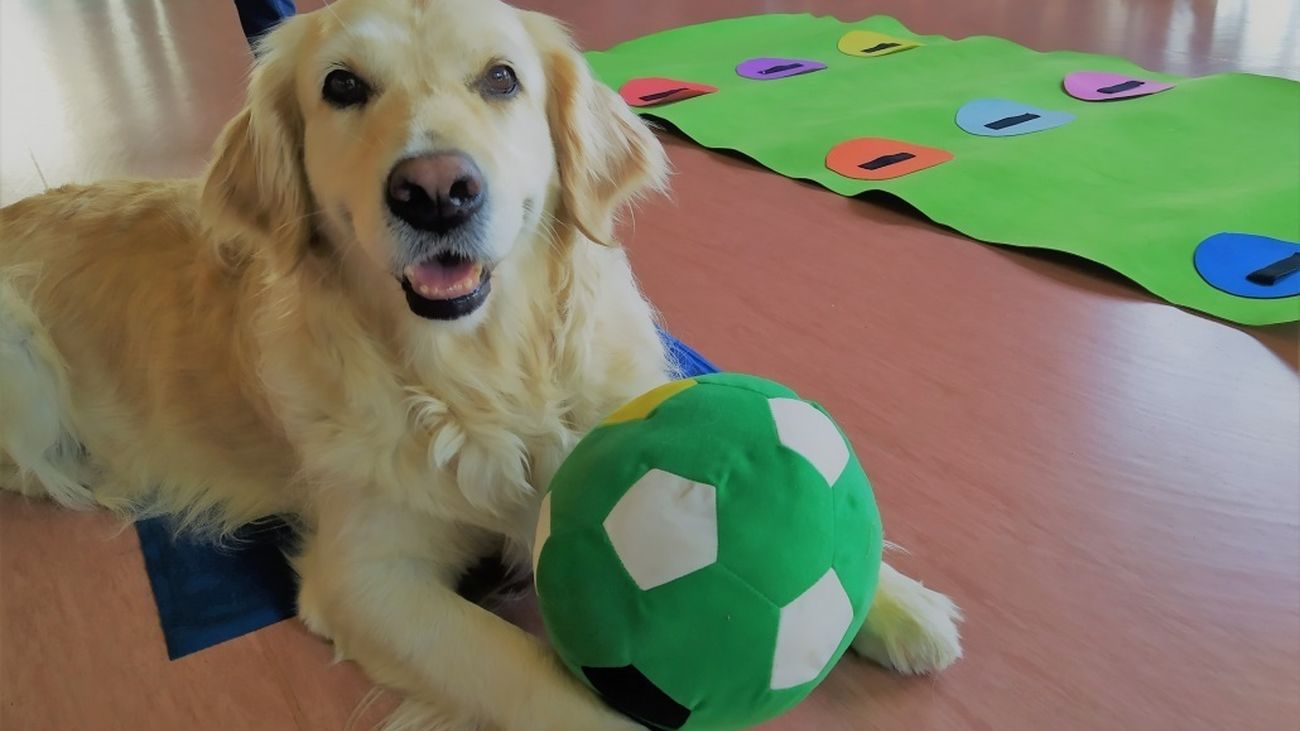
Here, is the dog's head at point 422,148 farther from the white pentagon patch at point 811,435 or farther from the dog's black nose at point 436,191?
the white pentagon patch at point 811,435

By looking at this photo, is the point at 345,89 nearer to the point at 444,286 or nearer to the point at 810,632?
the point at 444,286

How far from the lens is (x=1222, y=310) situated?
1.98m

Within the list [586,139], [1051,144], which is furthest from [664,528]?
[1051,144]

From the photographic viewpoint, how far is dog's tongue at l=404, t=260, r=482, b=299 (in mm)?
1241

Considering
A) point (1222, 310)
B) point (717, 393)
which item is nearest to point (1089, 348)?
point (1222, 310)

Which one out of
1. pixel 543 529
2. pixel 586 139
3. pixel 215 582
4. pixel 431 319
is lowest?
pixel 215 582

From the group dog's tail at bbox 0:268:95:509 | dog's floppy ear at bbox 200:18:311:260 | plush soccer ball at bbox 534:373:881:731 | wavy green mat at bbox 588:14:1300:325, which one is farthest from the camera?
wavy green mat at bbox 588:14:1300:325

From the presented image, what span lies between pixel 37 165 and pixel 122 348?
2.08m

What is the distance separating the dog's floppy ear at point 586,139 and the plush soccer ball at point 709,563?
1.37 ft

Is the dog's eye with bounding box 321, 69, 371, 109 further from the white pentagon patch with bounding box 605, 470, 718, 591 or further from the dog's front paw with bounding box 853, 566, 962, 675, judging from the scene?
the dog's front paw with bounding box 853, 566, 962, 675

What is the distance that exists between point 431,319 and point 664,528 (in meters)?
0.43

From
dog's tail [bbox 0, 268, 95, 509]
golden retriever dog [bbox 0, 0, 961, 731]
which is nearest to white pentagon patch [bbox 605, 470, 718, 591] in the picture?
golden retriever dog [bbox 0, 0, 961, 731]

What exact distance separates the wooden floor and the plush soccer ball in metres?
0.23

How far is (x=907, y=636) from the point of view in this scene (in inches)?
49.8
